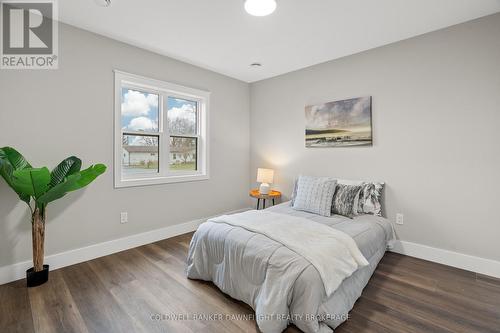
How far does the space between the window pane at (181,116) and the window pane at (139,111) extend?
9.1 inches

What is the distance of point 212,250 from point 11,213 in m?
1.96

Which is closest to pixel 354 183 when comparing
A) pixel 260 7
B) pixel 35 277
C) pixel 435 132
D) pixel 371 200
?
pixel 371 200

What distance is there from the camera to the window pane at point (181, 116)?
11.8 feet

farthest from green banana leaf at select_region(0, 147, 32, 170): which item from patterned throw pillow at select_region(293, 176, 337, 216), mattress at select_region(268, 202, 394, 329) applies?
patterned throw pillow at select_region(293, 176, 337, 216)

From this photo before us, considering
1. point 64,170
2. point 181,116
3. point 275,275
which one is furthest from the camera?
point 181,116

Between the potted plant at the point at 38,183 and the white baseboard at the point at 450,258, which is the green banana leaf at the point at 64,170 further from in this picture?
the white baseboard at the point at 450,258

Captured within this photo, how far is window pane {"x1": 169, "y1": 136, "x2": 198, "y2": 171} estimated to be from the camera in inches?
143

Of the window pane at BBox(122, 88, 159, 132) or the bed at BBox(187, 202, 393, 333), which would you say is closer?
the bed at BBox(187, 202, 393, 333)

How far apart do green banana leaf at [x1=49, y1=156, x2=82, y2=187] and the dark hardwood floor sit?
3.15ft

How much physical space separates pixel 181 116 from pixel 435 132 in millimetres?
3382

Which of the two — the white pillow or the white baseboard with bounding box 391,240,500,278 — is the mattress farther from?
the white baseboard with bounding box 391,240,500,278

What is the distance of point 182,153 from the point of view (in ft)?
12.3

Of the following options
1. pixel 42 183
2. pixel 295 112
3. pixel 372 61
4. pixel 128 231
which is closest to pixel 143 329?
pixel 42 183

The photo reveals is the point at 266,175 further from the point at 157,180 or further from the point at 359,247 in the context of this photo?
the point at 359,247
